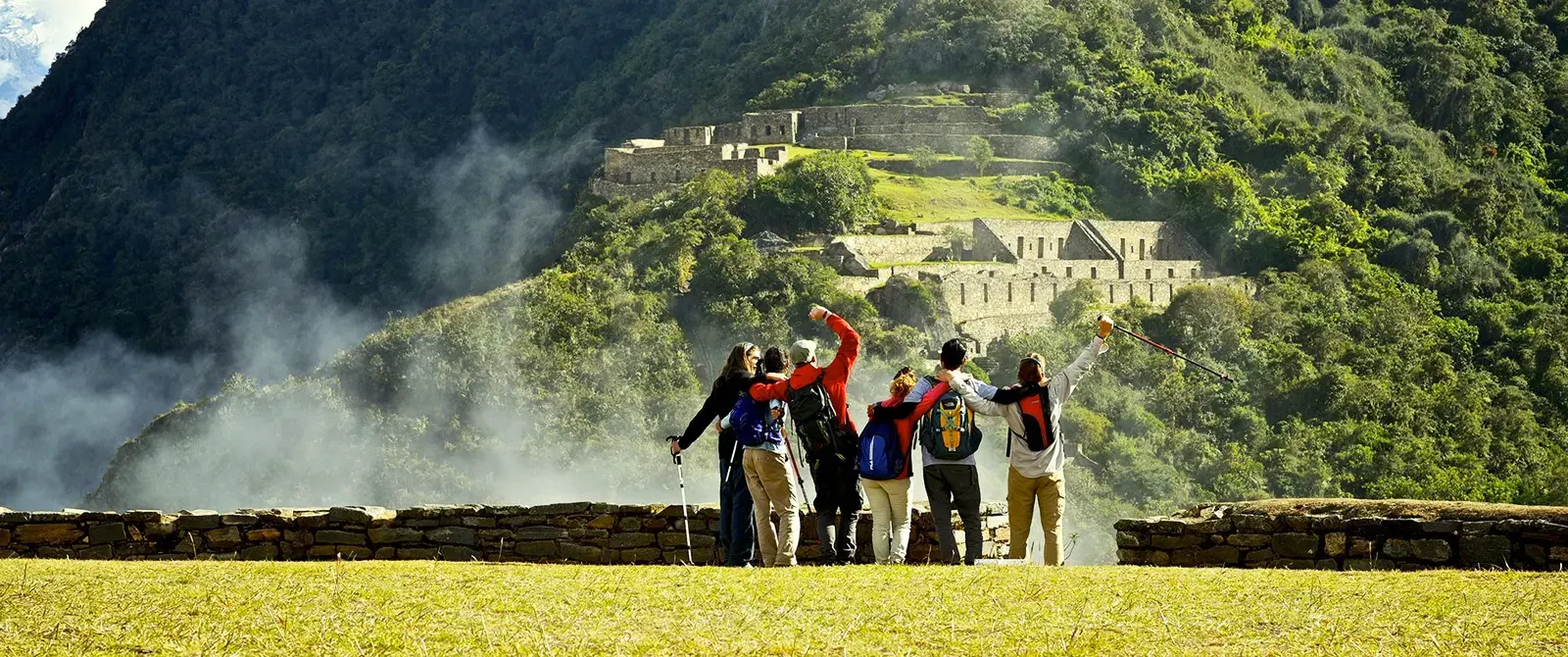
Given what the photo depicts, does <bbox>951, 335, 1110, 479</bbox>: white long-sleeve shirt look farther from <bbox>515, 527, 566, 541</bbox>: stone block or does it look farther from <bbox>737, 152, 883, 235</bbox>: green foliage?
<bbox>737, 152, 883, 235</bbox>: green foliage

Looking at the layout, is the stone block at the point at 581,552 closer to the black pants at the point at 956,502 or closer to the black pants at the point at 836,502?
the black pants at the point at 836,502

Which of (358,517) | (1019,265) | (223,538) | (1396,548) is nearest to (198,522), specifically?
(223,538)

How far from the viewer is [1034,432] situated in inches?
739

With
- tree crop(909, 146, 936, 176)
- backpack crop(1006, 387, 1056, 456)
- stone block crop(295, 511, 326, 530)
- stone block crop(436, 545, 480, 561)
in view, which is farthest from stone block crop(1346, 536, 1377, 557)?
tree crop(909, 146, 936, 176)

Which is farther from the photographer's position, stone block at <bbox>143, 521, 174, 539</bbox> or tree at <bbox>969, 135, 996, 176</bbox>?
tree at <bbox>969, 135, 996, 176</bbox>

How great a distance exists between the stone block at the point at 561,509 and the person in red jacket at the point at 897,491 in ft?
9.35

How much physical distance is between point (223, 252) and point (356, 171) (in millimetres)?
8641

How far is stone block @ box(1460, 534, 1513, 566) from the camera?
1838cm

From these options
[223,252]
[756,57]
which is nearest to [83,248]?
[223,252]

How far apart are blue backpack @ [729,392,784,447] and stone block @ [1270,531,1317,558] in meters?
4.13

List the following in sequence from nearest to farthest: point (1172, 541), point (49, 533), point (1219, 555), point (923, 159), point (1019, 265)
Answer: point (1219, 555) → point (1172, 541) → point (49, 533) → point (1019, 265) → point (923, 159)

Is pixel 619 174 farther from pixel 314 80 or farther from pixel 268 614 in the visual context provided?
pixel 268 614

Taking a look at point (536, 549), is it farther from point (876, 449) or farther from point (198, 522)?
point (876, 449)

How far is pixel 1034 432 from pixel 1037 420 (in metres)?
0.13
